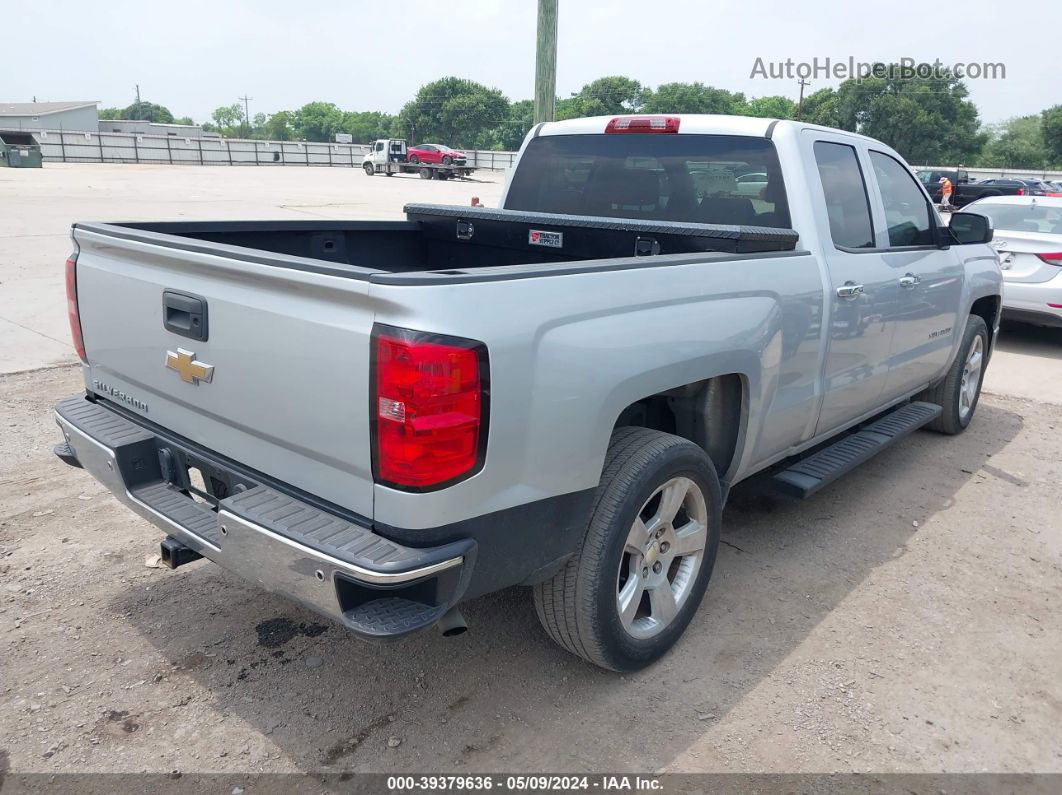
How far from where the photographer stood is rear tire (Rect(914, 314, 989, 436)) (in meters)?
5.59

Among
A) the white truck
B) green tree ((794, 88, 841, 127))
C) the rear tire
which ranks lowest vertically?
the rear tire

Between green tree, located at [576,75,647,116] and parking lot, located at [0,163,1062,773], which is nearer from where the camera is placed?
parking lot, located at [0,163,1062,773]

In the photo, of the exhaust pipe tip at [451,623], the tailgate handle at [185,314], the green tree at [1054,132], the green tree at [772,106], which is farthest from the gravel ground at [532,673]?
the green tree at [772,106]

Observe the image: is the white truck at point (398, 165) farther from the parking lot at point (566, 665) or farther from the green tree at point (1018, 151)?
the green tree at point (1018, 151)

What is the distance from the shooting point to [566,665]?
3.08 m

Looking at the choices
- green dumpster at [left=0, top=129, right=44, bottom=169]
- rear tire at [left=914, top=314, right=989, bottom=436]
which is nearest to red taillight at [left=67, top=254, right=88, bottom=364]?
rear tire at [left=914, top=314, right=989, bottom=436]

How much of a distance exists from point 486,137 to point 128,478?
10882 cm

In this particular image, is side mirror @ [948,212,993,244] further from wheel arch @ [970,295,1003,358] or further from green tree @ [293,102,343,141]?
green tree @ [293,102,343,141]

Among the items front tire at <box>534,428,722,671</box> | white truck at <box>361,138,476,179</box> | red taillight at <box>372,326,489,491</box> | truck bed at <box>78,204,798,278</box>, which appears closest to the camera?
red taillight at <box>372,326,489,491</box>

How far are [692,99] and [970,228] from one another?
103531 millimetres

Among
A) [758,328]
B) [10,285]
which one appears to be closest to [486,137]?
[10,285]

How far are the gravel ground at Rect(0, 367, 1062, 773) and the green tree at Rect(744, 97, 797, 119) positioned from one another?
116186 millimetres

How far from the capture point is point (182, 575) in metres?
3.63

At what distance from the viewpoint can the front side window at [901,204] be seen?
14.6 ft
